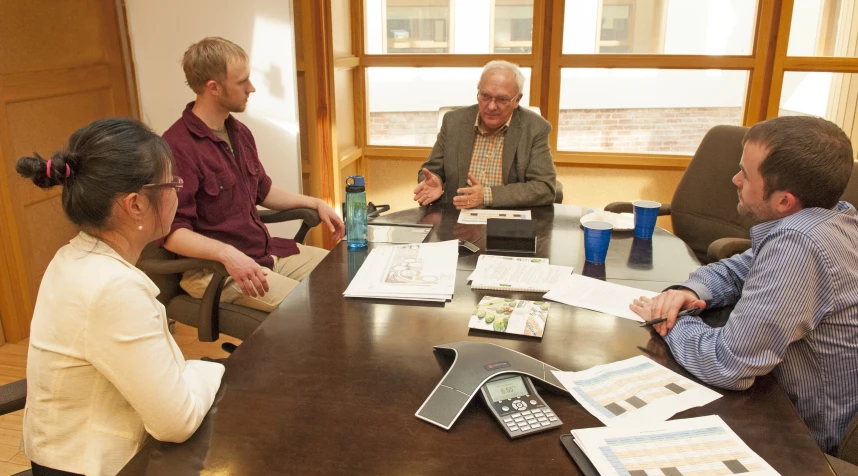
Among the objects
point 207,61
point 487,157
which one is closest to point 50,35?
point 207,61

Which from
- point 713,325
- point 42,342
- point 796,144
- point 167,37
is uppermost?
point 167,37

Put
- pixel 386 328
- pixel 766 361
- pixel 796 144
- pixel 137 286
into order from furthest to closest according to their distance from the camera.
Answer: pixel 386 328, pixel 796 144, pixel 766 361, pixel 137 286

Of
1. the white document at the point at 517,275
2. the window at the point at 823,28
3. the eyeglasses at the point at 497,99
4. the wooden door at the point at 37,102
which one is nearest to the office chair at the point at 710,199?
the eyeglasses at the point at 497,99

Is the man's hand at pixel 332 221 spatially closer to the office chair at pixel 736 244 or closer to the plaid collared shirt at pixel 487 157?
the plaid collared shirt at pixel 487 157

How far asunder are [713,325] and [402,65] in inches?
116

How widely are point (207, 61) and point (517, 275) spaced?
131 cm

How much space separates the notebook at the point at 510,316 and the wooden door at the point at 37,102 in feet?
7.55

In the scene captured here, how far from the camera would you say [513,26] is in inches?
150

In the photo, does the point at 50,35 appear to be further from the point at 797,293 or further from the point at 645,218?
the point at 797,293

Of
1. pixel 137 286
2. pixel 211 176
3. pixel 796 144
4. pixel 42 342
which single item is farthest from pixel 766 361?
pixel 211 176

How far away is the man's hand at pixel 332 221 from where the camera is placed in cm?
228

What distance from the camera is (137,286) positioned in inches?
41.2

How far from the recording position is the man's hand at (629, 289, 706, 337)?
4.61 feet

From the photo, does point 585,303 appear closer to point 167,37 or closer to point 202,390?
point 202,390
